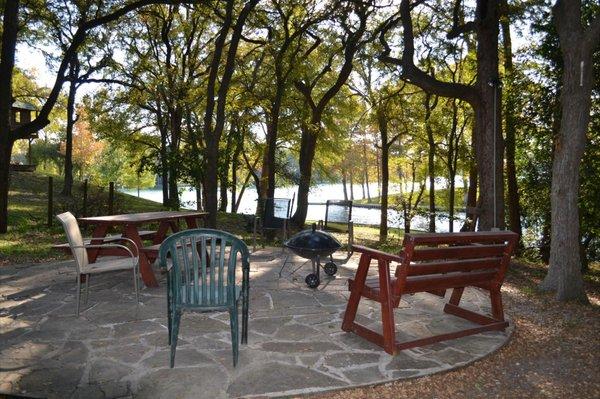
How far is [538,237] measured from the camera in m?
12.4

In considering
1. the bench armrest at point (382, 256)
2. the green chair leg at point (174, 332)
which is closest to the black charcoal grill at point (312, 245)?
the bench armrest at point (382, 256)

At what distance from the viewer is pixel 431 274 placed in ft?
12.3

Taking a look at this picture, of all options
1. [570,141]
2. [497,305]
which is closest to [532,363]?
[497,305]

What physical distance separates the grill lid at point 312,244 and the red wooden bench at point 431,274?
4.14ft

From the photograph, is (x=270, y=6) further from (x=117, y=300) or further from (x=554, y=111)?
(x=117, y=300)

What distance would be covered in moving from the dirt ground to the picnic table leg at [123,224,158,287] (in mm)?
3302

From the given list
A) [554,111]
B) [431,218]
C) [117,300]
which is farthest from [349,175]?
[117,300]

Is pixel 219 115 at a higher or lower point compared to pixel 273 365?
higher

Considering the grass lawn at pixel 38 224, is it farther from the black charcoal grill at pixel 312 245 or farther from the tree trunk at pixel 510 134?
the black charcoal grill at pixel 312 245

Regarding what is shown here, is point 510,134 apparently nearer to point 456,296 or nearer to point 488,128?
point 488,128

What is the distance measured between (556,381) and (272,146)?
12.1 meters

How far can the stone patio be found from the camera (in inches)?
121

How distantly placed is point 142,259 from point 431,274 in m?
3.47

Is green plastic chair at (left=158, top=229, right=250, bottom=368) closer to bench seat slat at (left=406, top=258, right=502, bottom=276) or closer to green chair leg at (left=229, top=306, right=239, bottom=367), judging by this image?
green chair leg at (left=229, top=306, right=239, bottom=367)
